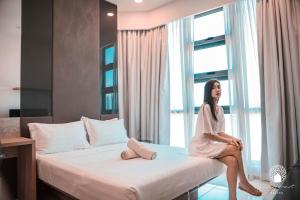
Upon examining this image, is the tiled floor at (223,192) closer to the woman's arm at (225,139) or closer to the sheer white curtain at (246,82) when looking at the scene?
the sheer white curtain at (246,82)

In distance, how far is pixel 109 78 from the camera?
3838mm

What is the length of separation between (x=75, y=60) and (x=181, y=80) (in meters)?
1.82

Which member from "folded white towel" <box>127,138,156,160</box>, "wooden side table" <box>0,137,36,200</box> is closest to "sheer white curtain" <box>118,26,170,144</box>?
"folded white towel" <box>127,138,156,160</box>

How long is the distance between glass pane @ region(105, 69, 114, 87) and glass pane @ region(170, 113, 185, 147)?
1262mm

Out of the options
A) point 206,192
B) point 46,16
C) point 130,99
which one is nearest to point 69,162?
point 206,192

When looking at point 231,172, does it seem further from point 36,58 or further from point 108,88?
point 36,58

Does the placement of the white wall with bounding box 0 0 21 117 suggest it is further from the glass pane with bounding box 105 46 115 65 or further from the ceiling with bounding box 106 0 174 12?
the ceiling with bounding box 106 0 174 12

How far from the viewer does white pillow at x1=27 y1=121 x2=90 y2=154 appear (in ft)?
8.27

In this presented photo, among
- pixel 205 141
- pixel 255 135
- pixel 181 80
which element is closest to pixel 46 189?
pixel 205 141

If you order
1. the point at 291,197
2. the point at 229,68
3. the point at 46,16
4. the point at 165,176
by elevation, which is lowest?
the point at 291,197

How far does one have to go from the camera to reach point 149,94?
4.27 meters

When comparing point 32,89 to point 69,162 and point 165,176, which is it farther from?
point 165,176

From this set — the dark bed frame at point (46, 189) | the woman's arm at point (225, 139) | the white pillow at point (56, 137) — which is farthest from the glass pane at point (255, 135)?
the white pillow at point (56, 137)

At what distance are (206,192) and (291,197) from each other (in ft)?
4.09
